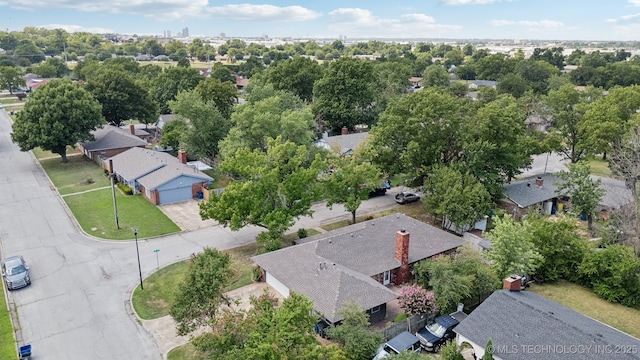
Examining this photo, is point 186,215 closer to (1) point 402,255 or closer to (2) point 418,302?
(1) point 402,255

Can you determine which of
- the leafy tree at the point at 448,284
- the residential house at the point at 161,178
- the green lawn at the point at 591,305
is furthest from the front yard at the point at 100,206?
the green lawn at the point at 591,305

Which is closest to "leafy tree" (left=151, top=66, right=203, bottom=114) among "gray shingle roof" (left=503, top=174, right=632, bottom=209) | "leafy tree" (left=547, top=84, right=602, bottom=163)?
"leafy tree" (left=547, top=84, right=602, bottom=163)

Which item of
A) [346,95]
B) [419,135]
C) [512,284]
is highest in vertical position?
[346,95]

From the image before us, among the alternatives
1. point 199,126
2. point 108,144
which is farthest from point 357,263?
point 108,144

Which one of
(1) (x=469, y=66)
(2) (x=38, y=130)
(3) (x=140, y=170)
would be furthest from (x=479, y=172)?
(1) (x=469, y=66)

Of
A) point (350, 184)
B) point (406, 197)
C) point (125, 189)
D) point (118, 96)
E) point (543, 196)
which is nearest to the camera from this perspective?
point (350, 184)

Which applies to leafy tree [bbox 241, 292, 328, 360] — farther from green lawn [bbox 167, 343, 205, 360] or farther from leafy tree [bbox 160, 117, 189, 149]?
leafy tree [bbox 160, 117, 189, 149]

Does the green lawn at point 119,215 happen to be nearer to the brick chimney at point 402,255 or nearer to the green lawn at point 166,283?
the green lawn at point 166,283
